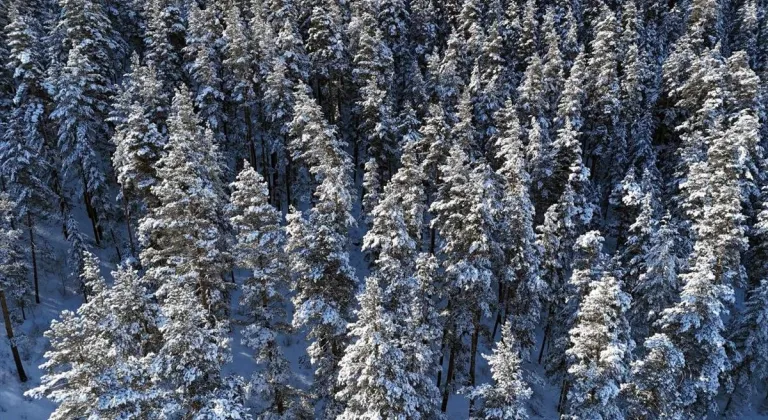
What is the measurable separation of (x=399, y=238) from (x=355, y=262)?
65.1ft

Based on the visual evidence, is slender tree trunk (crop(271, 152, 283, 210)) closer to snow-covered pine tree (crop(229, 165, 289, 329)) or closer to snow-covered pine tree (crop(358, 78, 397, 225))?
snow-covered pine tree (crop(358, 78, 397, 225))

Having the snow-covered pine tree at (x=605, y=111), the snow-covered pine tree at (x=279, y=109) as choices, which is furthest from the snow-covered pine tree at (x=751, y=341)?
the snow-covered pine tree at (x=279, y=109)

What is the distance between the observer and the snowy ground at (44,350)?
28.4m

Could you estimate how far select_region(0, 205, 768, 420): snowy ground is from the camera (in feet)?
93.2

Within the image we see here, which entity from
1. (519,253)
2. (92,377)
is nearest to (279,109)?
(519,253)

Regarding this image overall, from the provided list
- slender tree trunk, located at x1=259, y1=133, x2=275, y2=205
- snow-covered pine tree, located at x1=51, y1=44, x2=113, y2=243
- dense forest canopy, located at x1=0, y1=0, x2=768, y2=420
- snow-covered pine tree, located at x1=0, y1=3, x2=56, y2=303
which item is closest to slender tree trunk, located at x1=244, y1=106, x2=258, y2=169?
dense forest canopy, located at x1=0, y1=0, x2=768, y2=420

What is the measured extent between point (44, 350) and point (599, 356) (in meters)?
29.0

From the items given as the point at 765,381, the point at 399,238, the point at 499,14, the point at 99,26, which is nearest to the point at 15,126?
the point at 99,26

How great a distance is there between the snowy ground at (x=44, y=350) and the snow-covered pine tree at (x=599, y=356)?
26.4 feet

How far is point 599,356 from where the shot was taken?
21.8 m

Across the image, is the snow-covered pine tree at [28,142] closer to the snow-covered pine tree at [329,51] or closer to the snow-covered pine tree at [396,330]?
the snow-covered pine tree at [329,51]

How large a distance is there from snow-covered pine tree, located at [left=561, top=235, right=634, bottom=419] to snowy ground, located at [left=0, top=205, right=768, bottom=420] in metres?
8.04

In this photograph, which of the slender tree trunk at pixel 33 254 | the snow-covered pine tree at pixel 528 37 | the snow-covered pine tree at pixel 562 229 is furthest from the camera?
the snow-covered pine tree at pixel 528 37

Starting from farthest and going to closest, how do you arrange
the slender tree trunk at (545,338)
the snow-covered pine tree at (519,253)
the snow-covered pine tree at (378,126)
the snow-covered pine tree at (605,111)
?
the snow-covered pine tree at (605,111), the snow-covered pine tree at (378,126), the slender tree trunk at (545,338), the snow-covered pine tree at (519,253)
